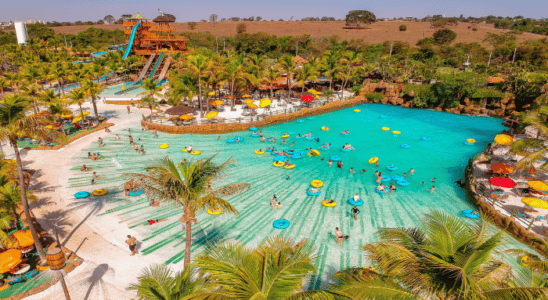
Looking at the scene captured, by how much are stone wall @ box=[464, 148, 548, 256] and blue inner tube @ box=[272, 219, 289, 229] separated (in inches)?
394

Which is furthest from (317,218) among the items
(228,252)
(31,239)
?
(31,239)

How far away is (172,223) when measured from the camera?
17.4 m

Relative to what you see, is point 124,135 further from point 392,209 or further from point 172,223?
point 392,209

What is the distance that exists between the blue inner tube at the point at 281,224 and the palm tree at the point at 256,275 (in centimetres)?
1038

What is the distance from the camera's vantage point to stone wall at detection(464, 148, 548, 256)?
51.9ft

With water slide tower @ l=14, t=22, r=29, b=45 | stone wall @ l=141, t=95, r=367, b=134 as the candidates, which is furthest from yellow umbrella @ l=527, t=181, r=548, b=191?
water slide tower @ l=14, t=22, r=29, b=45

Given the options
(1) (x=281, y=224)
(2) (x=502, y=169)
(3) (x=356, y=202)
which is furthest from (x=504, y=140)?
(1) (x=281, y=224)

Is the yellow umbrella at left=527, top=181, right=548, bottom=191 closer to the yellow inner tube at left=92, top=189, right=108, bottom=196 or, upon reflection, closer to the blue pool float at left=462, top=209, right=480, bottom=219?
the blue pool float at left=462, top=209, right=480, bottom=219

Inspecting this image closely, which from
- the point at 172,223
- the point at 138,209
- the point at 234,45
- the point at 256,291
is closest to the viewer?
the point at 256,291

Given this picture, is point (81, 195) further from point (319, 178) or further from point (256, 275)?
point (256, 275)

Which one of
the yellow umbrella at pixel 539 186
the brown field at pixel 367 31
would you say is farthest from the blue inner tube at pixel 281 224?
the brown field at pixel 367 31

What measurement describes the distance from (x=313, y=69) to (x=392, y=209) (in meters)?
27.0

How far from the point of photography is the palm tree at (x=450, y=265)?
18.8 feet

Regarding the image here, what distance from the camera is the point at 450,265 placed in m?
5.94
